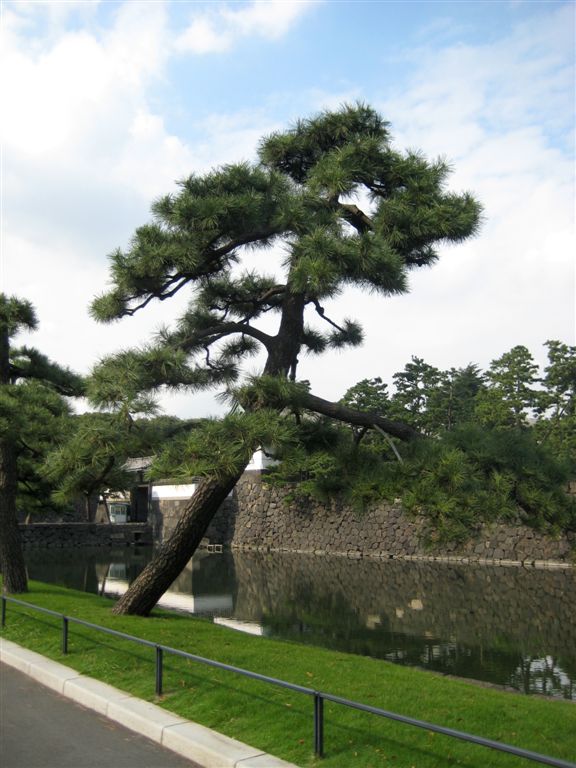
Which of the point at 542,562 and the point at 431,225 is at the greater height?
the point at 431,225

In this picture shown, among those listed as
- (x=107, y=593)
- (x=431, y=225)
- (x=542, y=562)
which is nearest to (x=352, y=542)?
(x=542, y=562)

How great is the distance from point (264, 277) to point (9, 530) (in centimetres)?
611

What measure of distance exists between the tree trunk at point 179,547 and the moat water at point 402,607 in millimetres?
3781

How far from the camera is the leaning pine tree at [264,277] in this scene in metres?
6.57

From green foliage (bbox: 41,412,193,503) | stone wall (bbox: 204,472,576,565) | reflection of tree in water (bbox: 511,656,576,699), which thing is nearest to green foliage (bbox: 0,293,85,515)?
green foliage (bbox: 41,412,193,503)

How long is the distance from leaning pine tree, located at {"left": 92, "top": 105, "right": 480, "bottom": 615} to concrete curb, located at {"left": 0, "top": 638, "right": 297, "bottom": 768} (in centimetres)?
186

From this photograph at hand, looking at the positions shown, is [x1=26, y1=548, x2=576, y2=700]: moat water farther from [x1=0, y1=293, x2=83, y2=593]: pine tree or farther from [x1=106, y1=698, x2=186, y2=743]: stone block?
[x1=106, y1=698, x2=186, y2=743]: stone block

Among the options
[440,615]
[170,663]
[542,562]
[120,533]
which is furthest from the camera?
[120,533]

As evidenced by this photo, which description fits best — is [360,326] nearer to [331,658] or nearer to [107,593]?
[331,658]

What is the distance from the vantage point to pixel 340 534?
100 feet

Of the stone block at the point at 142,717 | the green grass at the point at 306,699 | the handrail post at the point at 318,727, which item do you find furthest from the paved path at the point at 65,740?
the handrail post at the point at 318,727

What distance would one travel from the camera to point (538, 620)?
1402cm

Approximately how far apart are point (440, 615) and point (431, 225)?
9847 mm

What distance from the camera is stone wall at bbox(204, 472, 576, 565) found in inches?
959
